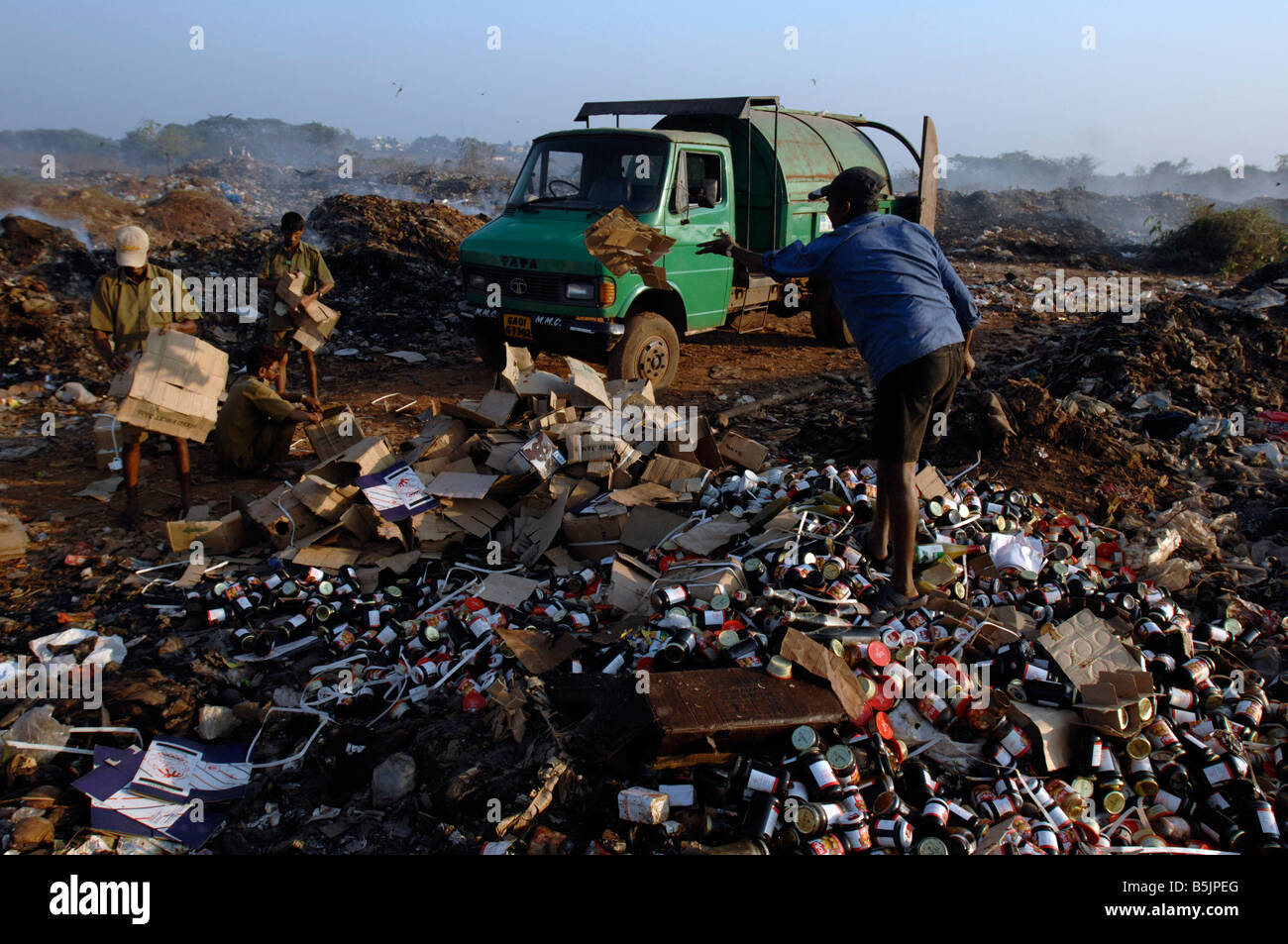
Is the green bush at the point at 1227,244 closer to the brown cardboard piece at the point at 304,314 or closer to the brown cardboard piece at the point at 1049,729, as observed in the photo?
the brown cardboard piece at the point at 1049,729

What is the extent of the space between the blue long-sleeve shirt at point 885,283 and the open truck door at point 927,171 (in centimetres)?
621

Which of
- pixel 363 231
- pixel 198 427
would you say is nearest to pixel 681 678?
pixel 198 427

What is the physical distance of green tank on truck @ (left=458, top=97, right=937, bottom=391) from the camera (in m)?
6.95

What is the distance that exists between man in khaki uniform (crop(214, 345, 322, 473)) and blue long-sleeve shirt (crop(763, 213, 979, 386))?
3.78m

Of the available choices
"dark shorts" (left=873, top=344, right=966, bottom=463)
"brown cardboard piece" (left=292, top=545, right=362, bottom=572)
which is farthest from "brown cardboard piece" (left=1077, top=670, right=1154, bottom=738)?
"brown cardboard piece" (left=292, top=545, right=362, bottom=572)

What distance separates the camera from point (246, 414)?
5.73 meters

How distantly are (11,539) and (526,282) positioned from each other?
425 centimetres

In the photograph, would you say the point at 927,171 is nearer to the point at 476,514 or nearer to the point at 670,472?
the point at 670,472

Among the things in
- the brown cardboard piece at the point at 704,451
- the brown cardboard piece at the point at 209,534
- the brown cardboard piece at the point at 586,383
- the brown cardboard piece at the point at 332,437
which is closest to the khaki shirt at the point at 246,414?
the brown cardboard piece at the point at 332,437

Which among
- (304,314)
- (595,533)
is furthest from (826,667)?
(304,314)

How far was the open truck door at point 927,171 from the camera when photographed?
9383mm

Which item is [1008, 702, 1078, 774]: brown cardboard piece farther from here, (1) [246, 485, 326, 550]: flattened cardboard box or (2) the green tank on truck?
(2) the green tank on truck

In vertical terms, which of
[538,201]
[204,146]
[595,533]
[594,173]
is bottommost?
[595,533]

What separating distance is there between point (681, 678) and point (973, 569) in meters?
1.90
